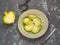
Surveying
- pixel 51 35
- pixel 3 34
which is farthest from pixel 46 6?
pixel 3 34

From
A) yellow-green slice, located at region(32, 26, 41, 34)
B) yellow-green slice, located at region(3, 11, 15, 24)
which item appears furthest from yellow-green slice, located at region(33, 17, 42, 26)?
yellow-green slice, located at region(3, 11, 15, 24)

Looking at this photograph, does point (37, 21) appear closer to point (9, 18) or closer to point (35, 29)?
point (35, 29)

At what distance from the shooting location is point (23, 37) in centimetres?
111

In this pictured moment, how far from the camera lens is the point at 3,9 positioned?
1.19 m

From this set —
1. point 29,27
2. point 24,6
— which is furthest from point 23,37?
point 24,6

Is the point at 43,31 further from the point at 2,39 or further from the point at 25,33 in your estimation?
A: the point at 2,39

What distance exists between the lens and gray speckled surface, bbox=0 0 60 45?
1101 mm

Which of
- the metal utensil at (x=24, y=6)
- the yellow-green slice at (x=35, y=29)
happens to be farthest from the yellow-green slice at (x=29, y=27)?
the metal utensil at (x=24, y=6)

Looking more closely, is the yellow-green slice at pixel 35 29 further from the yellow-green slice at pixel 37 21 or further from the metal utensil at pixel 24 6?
the metal utensil at pixel 24 6

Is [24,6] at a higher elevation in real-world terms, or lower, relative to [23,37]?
higher

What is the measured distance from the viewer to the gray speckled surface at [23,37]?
43.3 inches

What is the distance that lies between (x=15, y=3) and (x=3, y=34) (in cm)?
20

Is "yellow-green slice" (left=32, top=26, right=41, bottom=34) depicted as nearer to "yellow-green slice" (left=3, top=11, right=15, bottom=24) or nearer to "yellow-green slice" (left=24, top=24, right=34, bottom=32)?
"yellow-green slice" (left=24, top=24, right=34, bottom=32)

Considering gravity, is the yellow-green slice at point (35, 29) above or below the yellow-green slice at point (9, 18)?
below
